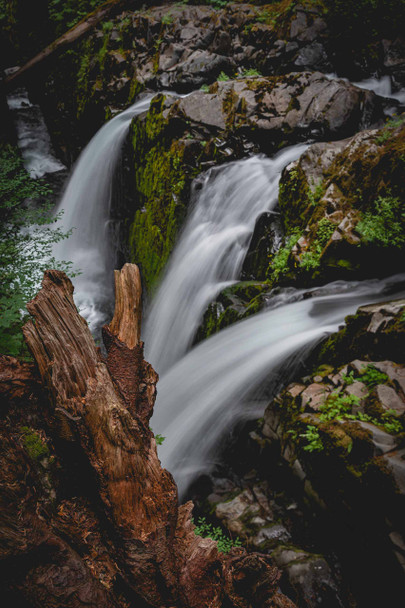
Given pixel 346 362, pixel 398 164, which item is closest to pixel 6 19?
pixel 398 164

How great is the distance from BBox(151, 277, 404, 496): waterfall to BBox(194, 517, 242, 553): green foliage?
0.60 meters

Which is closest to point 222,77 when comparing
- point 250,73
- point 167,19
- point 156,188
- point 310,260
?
point 250,73

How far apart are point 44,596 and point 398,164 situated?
4909mm

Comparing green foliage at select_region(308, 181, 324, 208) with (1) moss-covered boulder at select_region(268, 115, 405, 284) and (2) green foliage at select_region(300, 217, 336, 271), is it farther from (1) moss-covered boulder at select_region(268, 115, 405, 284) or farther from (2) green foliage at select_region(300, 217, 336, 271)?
(2) green foliage at select_region(300, 217, 336, 271)

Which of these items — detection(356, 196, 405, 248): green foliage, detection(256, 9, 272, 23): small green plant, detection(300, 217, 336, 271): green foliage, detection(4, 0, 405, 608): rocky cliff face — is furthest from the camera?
detection(256, 9, 272, 23): small green plant

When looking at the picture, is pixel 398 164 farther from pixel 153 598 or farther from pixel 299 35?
pixel 299 35

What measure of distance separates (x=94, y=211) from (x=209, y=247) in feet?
17.8

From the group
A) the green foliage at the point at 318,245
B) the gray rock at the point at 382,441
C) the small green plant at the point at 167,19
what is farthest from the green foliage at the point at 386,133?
the small green plant at the point at 167,19

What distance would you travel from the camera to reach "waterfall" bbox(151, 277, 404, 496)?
4.08 metres

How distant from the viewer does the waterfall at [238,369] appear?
4078mm

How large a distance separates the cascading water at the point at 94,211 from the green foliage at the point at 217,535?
618cm

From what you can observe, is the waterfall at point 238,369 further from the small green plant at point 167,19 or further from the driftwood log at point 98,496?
the small green plant at point 167,19

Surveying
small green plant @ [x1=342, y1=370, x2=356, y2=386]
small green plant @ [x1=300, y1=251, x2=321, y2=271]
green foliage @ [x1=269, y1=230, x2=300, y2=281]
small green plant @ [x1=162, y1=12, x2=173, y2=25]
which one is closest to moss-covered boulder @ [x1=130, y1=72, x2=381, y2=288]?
green foliage @ [x1=269, y1=230, x2=300, y2=281]

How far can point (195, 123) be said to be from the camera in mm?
6910
